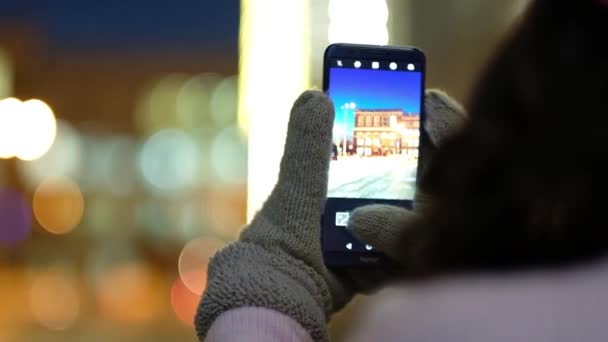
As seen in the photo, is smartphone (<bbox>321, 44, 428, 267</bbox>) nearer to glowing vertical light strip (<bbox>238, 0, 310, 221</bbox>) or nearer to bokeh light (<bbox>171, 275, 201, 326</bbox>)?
glowing vertical light strip (<bbox>238, 0, 310, 221</bbox>)

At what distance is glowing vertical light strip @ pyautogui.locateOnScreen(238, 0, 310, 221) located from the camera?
97 centimetres

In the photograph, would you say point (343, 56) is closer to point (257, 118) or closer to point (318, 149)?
point (318, 149)

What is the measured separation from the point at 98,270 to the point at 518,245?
1.60 meters

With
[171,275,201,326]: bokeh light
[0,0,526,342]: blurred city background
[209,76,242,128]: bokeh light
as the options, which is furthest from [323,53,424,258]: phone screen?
[171,275,201,326]: bokeh light

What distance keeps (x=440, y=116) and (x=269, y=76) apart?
2.10ft

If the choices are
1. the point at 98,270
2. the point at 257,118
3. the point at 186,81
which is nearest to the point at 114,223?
the point at 98,270

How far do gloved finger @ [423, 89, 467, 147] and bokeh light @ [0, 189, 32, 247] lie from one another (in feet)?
4.70

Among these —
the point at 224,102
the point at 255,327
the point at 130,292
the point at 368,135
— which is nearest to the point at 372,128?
the point at 368,135

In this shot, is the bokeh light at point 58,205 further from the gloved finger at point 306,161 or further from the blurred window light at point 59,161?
the gloved finger at point 306,161

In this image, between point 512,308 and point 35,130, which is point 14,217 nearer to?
point 35,130

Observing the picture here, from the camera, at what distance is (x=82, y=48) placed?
1.56 metres

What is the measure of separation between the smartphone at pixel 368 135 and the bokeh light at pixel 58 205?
54.4 inches

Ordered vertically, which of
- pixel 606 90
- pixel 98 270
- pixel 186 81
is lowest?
pixel 98 270

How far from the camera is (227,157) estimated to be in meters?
1.60
